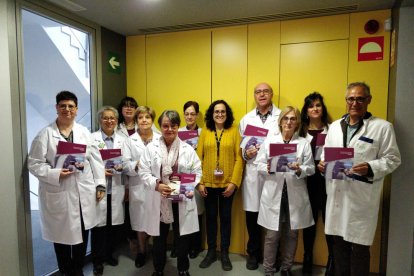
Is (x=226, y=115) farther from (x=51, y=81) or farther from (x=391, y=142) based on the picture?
(x=51, y=81)

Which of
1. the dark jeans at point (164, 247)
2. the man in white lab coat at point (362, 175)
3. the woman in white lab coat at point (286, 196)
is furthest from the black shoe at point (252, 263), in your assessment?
the man in white lab coat at point (362, 175)

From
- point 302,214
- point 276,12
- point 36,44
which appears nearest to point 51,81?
point 36,44

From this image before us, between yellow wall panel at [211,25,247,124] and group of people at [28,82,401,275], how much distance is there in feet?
1.04

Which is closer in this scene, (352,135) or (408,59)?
(352,135)

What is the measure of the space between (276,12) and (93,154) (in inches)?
91.2

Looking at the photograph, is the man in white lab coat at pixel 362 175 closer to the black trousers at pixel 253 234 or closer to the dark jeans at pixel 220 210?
the black trousers at pixel 253 234

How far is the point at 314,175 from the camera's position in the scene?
112 inches

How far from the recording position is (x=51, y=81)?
311 cm

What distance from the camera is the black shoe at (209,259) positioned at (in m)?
3.11

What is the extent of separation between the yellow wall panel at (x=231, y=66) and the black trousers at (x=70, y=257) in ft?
6.81

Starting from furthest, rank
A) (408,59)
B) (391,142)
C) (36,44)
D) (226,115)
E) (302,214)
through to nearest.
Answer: (226,115), (36,44), (302,214), (408,59), (391,142)

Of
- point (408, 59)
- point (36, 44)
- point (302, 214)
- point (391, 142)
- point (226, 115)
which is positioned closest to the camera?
point (391, 142)

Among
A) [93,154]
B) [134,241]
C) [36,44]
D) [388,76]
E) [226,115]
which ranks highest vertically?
[36,44]

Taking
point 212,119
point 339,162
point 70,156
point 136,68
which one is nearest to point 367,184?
point 339,162
